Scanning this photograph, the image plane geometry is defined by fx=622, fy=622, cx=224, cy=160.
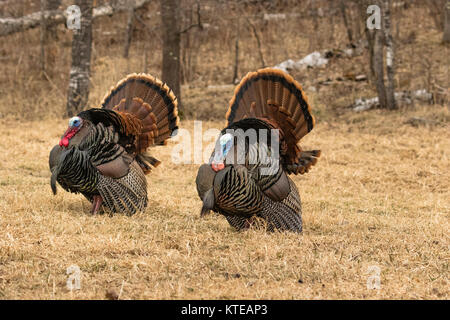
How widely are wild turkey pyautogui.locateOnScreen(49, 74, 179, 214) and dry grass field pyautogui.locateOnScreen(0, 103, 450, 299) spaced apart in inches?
8.5

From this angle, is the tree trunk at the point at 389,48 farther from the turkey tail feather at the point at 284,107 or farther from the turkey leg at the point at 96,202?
the turkey leg at the point at 96,202

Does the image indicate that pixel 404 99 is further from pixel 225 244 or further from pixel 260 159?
pixel 225 244

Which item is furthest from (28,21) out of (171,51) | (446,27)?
(446,27)

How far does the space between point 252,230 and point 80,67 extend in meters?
7.74

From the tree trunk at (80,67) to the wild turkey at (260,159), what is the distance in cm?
675

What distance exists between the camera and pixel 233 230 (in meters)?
4.84

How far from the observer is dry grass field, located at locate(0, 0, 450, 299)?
351 centimetres

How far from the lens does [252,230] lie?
15.3ft

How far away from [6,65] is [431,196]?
11.0 m

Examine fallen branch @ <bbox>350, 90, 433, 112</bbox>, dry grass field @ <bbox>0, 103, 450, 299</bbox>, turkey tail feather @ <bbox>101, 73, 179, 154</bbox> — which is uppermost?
turkey tail feather @ <bbox>101, 73, 179, 154</bbox>

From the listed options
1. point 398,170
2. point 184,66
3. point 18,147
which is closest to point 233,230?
point 398,170

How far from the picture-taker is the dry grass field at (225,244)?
3428mm
